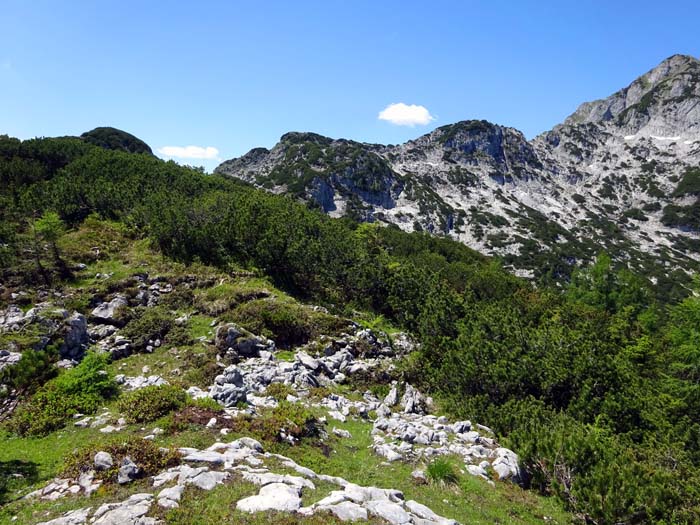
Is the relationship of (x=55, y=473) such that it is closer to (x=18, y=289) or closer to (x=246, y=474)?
(x=246, y=474)

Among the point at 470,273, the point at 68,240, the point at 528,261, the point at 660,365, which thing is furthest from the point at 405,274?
the point at 528,261

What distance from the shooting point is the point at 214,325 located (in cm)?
2500

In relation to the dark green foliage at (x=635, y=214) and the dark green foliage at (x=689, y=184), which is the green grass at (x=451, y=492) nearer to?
the dark green foliage at (x=635, y=214)

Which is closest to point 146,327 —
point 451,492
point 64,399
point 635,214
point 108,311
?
point 108,311

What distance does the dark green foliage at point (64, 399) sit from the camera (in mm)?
14047

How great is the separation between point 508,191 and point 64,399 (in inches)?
7081

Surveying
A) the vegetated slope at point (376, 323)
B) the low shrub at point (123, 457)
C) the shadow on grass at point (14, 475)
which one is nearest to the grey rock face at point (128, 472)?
the low shrub at point (123, 457)

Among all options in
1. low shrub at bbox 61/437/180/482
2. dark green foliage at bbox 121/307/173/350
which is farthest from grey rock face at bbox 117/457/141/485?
dark green foliage at bbox 121/307/173/350

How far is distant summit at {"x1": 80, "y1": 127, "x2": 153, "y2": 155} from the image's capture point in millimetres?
117875

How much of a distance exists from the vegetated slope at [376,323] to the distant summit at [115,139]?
235ft

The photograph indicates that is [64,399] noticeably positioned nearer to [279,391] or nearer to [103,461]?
[103,461]

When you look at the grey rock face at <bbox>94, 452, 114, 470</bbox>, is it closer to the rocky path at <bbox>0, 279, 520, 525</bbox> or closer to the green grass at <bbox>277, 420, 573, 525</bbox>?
the rocky path at <bbox>0, 279, 520, 525</bbox>

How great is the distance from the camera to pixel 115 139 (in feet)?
400

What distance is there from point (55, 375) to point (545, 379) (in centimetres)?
2293
